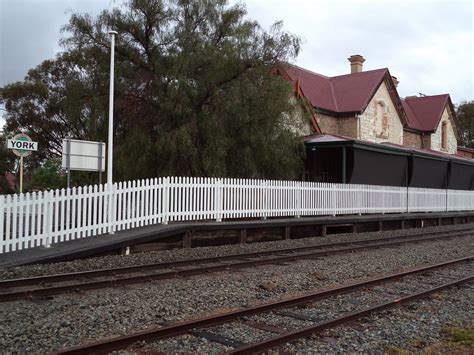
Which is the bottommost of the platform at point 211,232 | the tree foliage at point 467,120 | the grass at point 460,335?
the grass at point 460,335

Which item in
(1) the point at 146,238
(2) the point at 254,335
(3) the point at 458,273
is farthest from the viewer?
(1) the point at 146,238

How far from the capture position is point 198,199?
1405 cm

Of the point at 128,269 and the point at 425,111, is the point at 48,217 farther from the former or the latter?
the point at 425,111

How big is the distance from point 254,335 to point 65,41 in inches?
647

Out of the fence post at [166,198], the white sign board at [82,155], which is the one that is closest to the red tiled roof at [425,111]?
the fence post at [166,198]

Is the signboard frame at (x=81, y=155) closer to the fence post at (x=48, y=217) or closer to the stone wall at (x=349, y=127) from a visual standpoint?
the fence post at (x=48, y=217)

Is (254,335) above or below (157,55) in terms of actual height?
below

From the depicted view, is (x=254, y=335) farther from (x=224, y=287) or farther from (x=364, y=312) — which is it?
(x=224, y=287)

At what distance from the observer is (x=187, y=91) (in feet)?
57.7

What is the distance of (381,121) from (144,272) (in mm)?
27337

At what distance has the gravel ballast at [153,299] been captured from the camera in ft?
18.2

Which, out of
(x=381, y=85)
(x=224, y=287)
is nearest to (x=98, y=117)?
(x=224, y=287)

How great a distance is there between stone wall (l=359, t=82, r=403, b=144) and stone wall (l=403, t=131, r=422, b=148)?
2006 millimetres

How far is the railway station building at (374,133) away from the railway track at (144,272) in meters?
8.73
